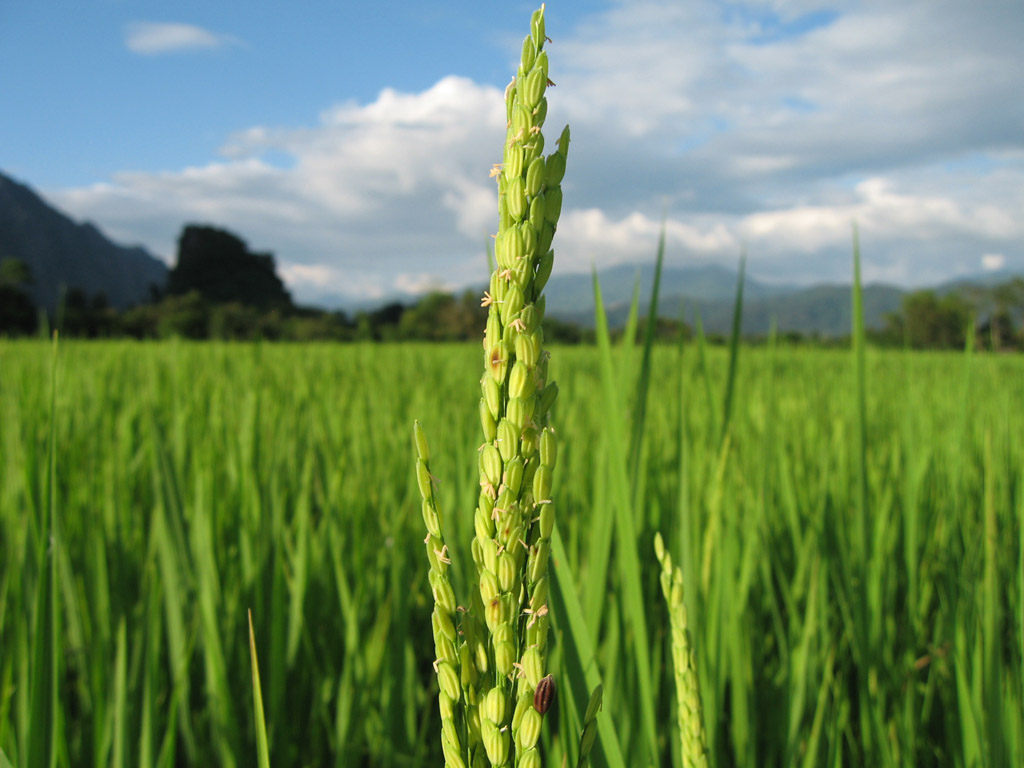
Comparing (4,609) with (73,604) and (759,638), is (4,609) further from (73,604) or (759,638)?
(759,638)

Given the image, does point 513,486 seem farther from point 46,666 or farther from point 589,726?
point 46,666

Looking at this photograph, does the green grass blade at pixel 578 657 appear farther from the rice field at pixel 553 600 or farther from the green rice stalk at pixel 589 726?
the green rice stalk at pixel 589 726

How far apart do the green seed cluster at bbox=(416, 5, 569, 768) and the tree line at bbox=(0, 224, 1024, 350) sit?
3 cm

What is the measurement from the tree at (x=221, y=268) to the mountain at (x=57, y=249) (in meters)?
15.7

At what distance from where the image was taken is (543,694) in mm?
270

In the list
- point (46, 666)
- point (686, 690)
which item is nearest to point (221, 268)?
point (46, 666)

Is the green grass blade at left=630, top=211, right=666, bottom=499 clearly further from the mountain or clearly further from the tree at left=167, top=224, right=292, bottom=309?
the mountain

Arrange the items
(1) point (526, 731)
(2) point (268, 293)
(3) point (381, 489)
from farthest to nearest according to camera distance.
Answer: (2) point (268, 293) < (3) point (381, 489) < (1) point (526, 731)

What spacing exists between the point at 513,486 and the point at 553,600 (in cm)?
23

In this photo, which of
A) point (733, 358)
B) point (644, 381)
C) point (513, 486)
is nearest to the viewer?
point (513, 486)

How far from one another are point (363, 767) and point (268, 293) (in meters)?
54.5

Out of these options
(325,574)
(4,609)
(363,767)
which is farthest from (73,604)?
(363,767)

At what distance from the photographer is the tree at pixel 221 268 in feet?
168

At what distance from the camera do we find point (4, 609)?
3.29 feet
